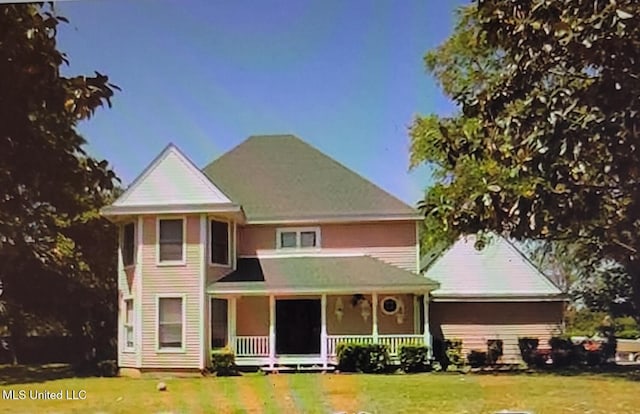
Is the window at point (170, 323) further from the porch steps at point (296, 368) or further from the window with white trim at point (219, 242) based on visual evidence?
the porch steps at point (296, 368)

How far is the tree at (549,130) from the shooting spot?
3557 mm

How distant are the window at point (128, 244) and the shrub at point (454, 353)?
1363 millimetres

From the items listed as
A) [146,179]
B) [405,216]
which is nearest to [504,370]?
[405,216]

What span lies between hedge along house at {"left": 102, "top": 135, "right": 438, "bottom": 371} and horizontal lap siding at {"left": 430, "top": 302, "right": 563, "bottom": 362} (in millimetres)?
84

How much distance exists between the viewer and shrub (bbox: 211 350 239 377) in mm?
4012

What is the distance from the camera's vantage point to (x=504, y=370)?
3.80 metres

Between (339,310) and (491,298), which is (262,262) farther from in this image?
(491,298)

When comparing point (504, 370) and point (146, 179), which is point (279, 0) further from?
point (504, 370)

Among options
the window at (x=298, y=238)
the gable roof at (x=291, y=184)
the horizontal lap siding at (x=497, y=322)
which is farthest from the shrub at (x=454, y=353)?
the window at (x=298, y=238)

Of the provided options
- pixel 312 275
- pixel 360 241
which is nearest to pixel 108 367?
pixel 312 275

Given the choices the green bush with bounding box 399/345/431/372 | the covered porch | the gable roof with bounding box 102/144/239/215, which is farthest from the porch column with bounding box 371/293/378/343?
the gable roof with bounding box 102/144/239/215

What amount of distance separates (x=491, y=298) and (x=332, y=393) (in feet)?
2.40

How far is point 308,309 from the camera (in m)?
4.07

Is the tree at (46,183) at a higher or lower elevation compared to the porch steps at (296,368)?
higher
